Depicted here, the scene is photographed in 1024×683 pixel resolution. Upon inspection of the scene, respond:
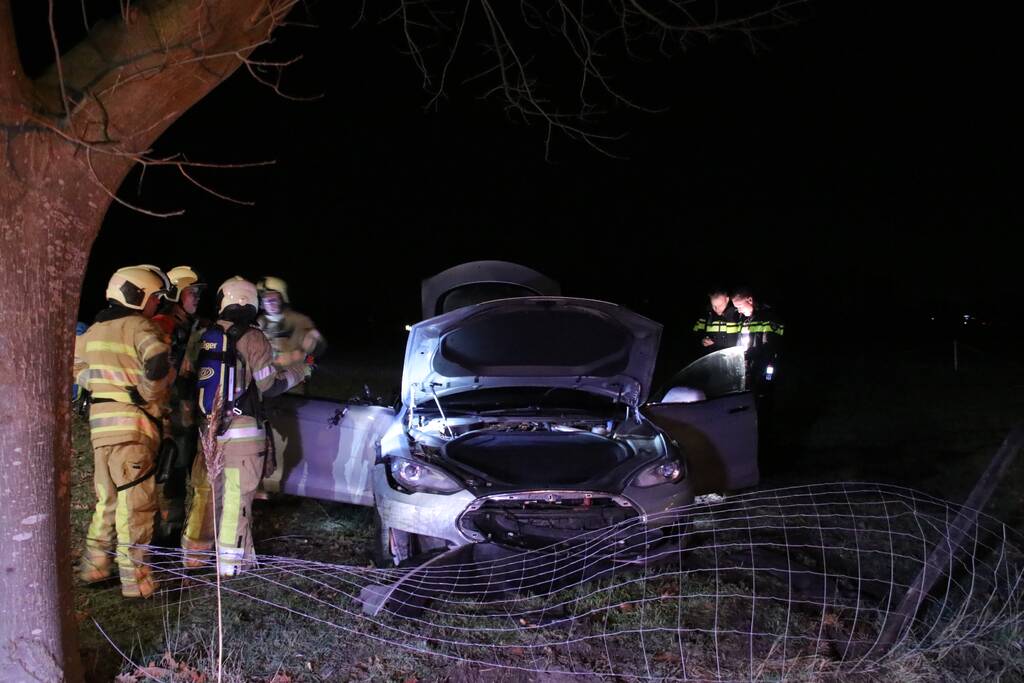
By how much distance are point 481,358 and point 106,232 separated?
115ft

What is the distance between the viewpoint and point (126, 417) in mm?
4609

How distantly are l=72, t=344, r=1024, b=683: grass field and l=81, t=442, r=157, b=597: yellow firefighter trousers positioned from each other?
0.61ft

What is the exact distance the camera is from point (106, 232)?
3641 cm

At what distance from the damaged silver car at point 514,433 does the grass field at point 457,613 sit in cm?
54

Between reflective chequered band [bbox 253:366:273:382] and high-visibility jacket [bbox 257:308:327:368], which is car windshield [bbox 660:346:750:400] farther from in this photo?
reflective chequered band [bbox 253:366:273:382]

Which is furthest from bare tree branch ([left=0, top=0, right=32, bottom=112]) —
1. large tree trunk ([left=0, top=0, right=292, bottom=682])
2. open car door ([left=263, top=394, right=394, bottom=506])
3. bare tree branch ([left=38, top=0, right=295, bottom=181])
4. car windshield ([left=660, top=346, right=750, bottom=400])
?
car windshield ([left=660, top=346, right=750, bottom=400])

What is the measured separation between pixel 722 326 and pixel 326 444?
500cm

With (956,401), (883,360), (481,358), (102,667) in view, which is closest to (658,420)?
(481,358)

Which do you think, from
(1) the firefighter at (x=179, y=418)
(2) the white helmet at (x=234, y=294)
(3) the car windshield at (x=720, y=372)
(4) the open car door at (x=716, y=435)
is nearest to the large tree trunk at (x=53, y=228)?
(2) the white helmet at (x=234, y=294)

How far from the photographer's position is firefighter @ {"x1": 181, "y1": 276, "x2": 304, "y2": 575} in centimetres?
496

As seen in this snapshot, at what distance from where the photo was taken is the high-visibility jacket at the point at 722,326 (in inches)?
361

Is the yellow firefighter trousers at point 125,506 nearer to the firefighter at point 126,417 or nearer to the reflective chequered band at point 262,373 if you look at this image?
the firefighter at point 126,417

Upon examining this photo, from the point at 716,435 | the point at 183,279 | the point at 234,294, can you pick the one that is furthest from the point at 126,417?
the point at 716,435

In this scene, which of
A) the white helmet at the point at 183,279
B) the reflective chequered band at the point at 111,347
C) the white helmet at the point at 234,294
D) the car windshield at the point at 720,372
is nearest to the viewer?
the reflective chequered band at the point at 111,347
